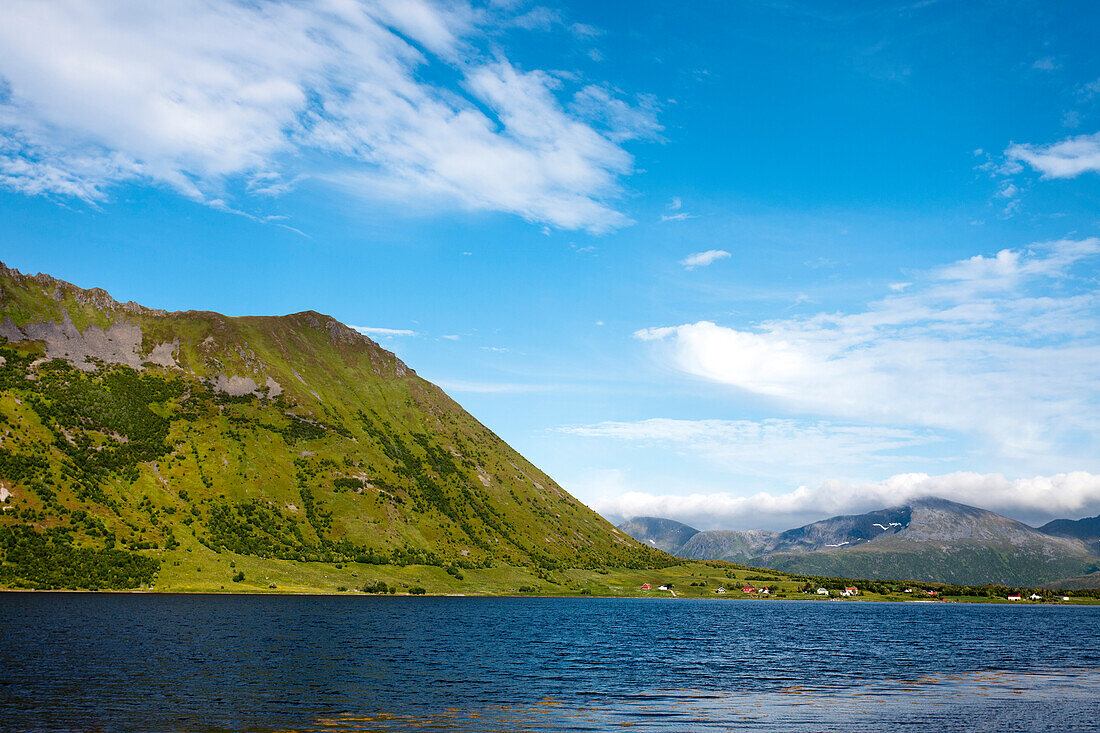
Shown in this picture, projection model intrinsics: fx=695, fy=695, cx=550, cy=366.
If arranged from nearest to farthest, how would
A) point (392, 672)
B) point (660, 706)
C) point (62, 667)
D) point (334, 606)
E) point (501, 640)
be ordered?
point (660, 706) → point (62, 667) → point (392, 672) → point (501, 640) → point (334, 606)

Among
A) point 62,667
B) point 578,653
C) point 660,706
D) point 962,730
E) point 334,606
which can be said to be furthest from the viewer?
point 334,606

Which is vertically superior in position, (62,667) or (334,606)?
(62,667)

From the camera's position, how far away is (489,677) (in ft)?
252

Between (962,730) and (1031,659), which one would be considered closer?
(962,730)

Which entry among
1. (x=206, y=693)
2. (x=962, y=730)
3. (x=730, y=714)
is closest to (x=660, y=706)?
(x=730, y=714)

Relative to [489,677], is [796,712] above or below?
above

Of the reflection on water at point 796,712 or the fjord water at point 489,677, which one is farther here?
the fjord water at point 489,677

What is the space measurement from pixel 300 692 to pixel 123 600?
140 meters

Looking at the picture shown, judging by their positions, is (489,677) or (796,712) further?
(489,677)

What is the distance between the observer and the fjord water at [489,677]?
174ft

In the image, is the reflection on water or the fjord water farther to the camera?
the fjord water

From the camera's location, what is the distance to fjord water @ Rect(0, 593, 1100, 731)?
5294 centimetres

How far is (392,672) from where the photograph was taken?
76438 mm

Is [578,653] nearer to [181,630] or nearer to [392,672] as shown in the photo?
[392,672]
